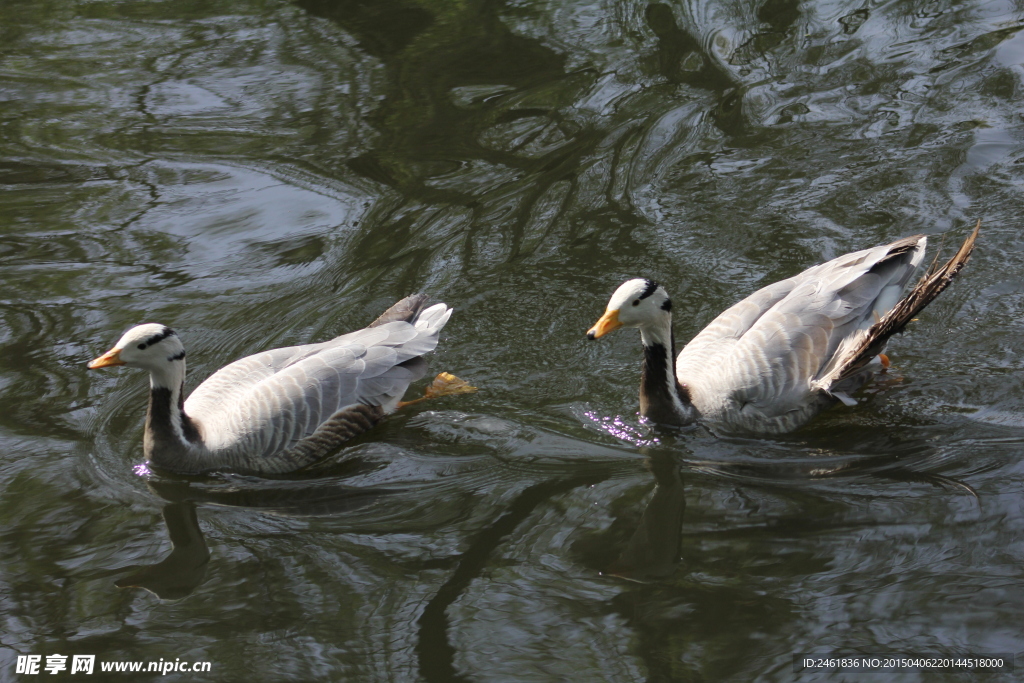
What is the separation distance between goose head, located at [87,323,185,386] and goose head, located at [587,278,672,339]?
8.16 ft

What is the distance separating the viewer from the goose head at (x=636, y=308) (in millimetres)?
5852

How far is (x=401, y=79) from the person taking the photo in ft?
35.6

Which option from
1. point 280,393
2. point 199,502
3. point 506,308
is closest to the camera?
point 199,502

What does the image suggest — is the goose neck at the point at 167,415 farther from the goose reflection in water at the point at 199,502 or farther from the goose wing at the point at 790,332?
the goose wing at the point at 790,332

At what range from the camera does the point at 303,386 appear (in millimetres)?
6328

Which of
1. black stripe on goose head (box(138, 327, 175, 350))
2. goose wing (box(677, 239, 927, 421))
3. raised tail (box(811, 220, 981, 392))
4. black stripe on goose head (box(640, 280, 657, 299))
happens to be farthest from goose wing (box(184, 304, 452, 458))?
raised tail (box(811, 220, 981, 392))

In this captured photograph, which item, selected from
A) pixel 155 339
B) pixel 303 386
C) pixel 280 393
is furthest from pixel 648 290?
pixel 155 339

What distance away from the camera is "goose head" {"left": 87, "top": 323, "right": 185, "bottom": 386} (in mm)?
5699

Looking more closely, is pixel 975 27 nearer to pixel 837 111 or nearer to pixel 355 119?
pixel 837 111

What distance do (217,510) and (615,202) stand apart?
450cm

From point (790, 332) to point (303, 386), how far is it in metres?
3.18

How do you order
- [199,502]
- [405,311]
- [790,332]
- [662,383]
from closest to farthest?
[199,502] < [662,383] < [790,332] < [405,311]

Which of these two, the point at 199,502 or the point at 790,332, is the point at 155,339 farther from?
the point at 790,332

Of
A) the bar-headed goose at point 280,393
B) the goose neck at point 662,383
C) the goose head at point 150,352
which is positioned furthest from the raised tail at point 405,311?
the goose neck at point 662,383
